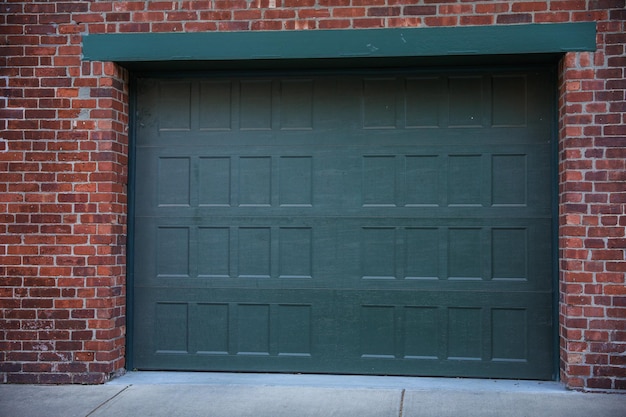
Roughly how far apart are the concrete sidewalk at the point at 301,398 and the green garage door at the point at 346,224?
257 mm

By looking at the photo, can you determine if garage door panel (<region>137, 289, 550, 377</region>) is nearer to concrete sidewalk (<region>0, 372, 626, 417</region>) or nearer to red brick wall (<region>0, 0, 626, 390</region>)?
concrete sidewalk (<region>0, 372, 626, 417</region>)

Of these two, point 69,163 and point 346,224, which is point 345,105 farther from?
point 69,163

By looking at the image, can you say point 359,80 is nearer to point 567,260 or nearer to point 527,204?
point 527,204

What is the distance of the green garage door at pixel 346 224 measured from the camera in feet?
22.8

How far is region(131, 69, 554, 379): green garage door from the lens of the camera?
6945 millimetres

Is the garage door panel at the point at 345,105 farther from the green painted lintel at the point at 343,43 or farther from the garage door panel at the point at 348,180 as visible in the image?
the green painted lintel at the point at 343,43

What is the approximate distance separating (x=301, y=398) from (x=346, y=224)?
5.49 ft

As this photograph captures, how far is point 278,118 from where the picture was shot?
23.6 feet

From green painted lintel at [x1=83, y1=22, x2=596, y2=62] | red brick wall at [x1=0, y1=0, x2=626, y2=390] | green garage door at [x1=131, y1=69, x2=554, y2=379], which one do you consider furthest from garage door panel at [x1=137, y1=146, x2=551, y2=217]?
green painted lintel at [x1=83, y1=22, x2=596, y2=62]

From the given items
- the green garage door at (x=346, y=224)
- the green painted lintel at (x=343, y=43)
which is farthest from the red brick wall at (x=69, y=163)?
the green garage door at (x=346, y=224)

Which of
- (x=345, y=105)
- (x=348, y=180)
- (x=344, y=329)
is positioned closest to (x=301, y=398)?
(x=344, y=329)

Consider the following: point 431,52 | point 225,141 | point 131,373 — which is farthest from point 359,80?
point 131,373

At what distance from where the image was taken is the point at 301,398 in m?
6.39

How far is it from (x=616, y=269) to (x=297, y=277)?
9.23 ft
